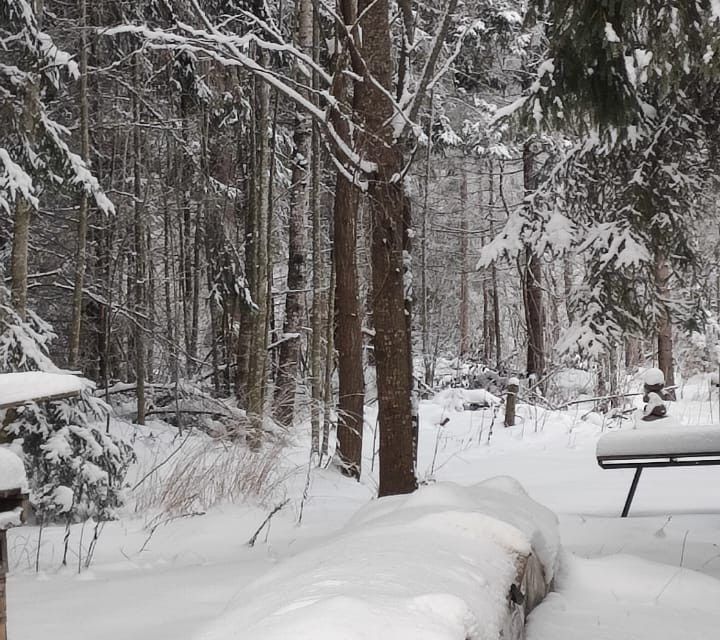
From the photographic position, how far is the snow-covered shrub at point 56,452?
5262 millimetres

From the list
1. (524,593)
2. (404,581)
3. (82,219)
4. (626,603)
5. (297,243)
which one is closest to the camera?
(404,581)

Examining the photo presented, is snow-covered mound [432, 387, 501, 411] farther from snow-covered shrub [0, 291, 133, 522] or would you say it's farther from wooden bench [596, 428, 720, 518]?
wooden bench [596, 428, 720, 518]

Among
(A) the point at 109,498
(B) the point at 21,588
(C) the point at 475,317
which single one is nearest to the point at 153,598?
(B) the point at 21,588

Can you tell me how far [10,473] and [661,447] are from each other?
354cm

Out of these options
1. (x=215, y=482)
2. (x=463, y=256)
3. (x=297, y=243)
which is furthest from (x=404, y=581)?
(x=463, y=256)

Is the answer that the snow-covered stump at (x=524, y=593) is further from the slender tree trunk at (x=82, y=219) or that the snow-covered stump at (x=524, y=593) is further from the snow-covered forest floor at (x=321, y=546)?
the slender tree trunk at (x=82, y=219)

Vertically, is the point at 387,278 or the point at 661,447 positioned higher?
the point at 387,278

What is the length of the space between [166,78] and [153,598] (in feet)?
27.8

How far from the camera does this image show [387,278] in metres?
4.41

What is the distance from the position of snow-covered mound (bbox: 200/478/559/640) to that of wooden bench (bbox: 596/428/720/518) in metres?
1.72

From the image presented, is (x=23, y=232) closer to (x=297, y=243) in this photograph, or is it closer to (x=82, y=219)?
(x=82, y=219)

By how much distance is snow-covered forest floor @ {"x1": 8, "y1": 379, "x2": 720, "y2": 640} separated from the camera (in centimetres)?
284

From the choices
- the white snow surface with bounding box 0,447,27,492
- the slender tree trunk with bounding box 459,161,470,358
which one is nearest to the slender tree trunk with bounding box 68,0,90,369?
the white snow surface with bounding box 0,447,27,492

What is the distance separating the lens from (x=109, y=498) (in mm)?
5477
